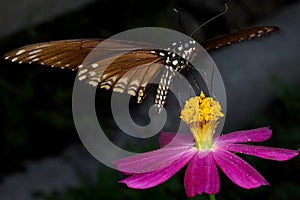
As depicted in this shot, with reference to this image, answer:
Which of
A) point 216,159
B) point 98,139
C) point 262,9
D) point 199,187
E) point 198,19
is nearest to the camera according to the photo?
point 199,187

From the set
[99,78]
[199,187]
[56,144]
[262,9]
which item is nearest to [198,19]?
[262,9]

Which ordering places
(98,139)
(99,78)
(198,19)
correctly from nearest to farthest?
(99,78) → (98,139) → (198,19)

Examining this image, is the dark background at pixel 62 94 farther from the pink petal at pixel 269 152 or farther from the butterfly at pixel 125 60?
the pink petal at pixel 269 152

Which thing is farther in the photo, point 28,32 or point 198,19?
point 198,19

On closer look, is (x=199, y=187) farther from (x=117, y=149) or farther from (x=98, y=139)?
(x=98, y=139)

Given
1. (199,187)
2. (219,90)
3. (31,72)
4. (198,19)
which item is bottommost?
(199,187)

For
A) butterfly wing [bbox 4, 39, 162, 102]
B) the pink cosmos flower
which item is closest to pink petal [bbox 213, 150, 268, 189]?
the pink cosmos flower

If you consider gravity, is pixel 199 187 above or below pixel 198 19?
below

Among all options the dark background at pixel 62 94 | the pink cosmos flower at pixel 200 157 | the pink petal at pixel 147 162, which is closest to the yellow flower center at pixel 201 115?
the pink cosmos flower at pixel 200 157
